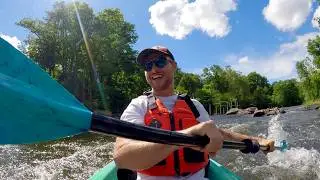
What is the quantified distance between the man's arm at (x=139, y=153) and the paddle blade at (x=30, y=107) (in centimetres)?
59

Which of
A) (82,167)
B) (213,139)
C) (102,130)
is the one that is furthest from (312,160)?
(102,130)

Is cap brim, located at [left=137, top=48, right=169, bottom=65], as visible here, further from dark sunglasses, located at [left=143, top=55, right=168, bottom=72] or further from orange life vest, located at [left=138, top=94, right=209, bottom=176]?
orange life vest, located at [left=138, top=94, right=209, bottom=176]

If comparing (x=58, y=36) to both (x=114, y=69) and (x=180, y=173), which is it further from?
(x=180, y=173)

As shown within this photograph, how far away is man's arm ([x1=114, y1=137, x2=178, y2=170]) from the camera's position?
1.83 m

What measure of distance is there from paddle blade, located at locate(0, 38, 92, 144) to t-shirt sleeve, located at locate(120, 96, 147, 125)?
140 centimetres

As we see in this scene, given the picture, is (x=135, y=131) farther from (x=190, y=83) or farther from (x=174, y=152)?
(x=190, y=83)

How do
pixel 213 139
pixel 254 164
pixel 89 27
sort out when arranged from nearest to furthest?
pixel 213 139 < pixel 254 164 < pixel 89 27

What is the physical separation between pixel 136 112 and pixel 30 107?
161 cm

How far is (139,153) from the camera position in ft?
6.48

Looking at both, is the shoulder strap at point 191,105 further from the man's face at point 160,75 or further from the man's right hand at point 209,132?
the man's right hand at point 209,132

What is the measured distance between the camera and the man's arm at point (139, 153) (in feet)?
6.00

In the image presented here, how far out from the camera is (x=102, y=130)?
135 cm

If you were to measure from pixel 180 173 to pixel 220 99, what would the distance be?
3144 inches

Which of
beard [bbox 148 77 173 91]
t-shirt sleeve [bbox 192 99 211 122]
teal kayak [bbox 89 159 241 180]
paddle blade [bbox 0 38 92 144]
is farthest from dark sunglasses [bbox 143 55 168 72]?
paddle blade [bbox 0 38 92 144]
